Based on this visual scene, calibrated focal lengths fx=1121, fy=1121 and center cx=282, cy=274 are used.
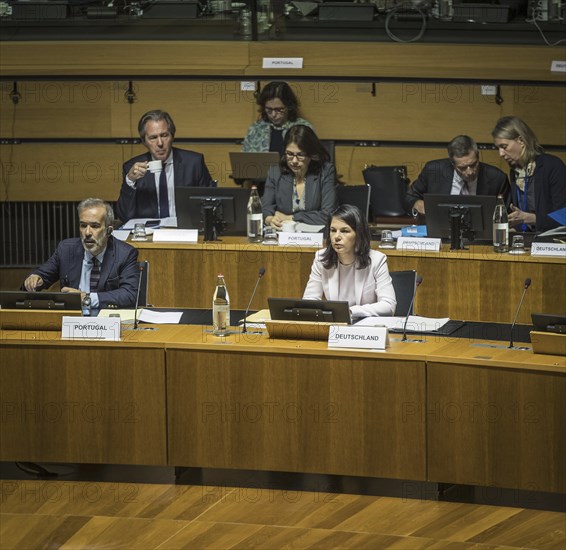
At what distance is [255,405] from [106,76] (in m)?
4.72

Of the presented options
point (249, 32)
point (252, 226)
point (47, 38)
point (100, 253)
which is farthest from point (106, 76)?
point (100, 253)

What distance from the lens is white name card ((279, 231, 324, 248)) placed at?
6.31 metres

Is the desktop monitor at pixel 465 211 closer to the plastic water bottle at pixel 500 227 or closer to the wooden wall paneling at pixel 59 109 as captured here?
the plastic water bottle at pixel 500 227

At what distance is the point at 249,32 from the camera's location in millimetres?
8508

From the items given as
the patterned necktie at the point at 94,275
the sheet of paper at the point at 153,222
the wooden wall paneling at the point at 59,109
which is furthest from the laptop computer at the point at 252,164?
the patterned necktie at the point at 94,275

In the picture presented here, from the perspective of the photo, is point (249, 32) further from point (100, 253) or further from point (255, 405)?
point (255, 405)

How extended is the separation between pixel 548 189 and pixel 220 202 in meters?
1.94

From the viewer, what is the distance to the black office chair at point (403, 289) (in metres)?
5.27

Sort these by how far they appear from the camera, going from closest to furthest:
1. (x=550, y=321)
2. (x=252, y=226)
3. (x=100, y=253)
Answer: (x=550, y=321) < (x=100, y=253) < (x=252, y=226)

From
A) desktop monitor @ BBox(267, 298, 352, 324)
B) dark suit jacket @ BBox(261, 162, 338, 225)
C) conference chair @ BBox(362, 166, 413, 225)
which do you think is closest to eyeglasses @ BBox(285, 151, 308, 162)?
dark suit jacket @ BBox(261, 162, 338, 225)

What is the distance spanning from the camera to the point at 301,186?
22.5 ft

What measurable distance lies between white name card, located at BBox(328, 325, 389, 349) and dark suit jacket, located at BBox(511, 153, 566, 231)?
2498 mm

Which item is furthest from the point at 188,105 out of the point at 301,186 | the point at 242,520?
the point at 242,520

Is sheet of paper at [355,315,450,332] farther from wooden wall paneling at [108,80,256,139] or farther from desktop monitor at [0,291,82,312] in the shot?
wooden wall paneling at [108,80,256,139]
